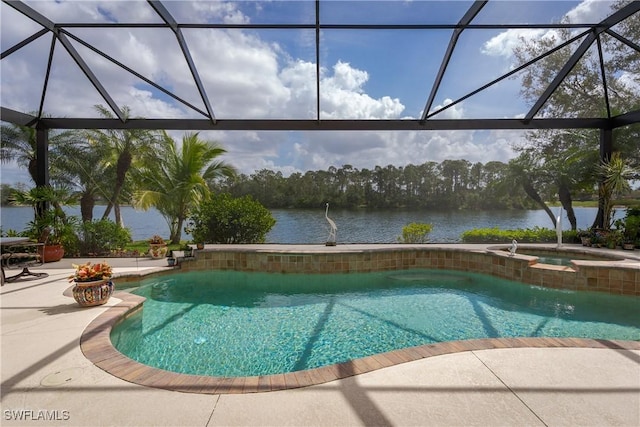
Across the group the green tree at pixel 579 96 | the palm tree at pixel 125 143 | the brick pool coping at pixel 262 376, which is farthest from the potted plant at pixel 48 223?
the green tree at pixel 579 96

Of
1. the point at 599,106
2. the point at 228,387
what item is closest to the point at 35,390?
the point at 228,387

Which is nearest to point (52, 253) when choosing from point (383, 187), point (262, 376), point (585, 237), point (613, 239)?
point (262, 376)

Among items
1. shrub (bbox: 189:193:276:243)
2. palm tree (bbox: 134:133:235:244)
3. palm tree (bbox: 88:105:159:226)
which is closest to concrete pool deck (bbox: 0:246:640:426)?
shrub (bbox: 189:193:276:243)

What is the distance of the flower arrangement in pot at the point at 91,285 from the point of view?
13.7 feet

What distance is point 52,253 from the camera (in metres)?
7.59

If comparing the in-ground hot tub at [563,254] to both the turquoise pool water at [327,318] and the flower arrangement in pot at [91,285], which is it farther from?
the flower arrangement in pot at [91,285]

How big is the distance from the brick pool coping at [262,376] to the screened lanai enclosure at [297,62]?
17.2 ft

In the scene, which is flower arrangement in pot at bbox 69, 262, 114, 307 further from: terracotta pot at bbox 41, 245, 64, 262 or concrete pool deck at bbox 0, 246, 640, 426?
terracotta pot at bbox 41, 245, 64, 262

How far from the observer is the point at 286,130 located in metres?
8.39

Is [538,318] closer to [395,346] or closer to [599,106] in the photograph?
[395,346]

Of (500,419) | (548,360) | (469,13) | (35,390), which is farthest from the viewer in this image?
(469,13)

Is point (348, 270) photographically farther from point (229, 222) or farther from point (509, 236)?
point (509, 236)

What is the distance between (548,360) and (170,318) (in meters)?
4.62

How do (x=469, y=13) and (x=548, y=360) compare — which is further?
(x=469, y=13)
